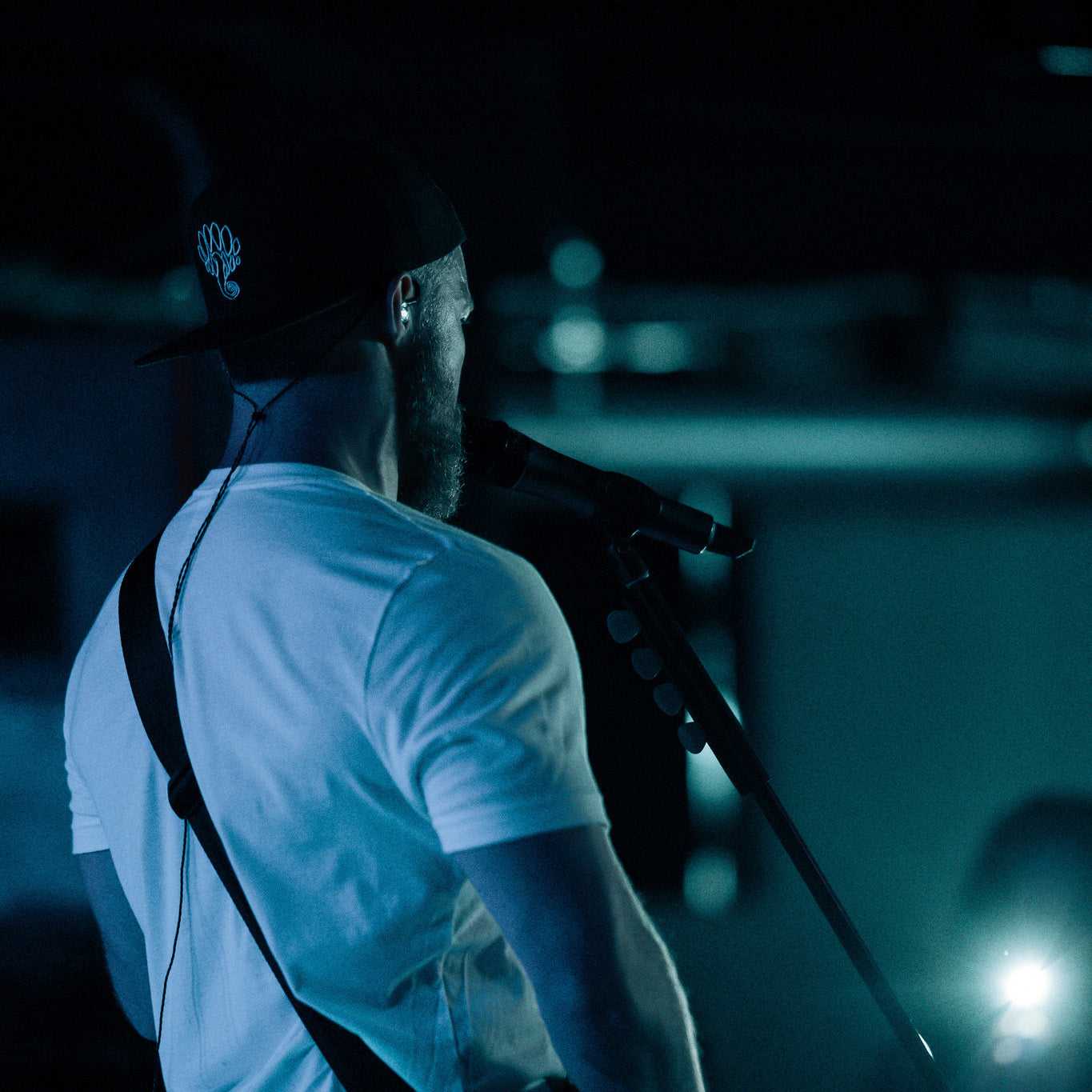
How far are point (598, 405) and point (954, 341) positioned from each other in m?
1.22

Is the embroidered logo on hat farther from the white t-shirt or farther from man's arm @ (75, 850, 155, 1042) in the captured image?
man's arm @ (75, 850, 155, 1042)

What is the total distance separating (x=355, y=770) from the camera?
84cm

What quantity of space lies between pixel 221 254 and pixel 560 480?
43 centimetres

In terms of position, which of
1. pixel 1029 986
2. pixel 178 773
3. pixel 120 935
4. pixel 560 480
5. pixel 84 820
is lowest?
pixel 1029 986

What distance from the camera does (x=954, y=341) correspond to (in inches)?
127

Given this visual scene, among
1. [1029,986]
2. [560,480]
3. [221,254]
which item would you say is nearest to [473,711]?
[560,480]

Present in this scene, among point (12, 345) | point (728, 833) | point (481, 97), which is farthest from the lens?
point (728, 833)

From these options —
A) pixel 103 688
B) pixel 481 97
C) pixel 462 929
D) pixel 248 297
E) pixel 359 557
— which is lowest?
pixel 462 929

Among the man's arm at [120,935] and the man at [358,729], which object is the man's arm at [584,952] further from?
the man's arm at [120,935]

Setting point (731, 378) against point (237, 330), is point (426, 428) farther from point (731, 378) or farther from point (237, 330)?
point (731, 378)

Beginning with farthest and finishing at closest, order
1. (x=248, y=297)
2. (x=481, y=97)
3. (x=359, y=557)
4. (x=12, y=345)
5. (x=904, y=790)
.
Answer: (x=904, y=790), (x=481, y=97), (x=12, y=345), (x=248, y=297), (x=359, y=557)

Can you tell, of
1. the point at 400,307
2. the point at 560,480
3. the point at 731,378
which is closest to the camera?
the point at 400,307

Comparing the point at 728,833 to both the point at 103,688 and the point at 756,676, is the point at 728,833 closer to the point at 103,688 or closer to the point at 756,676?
the point at 756,676

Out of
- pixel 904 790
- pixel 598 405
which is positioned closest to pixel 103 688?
pixel 598 405
